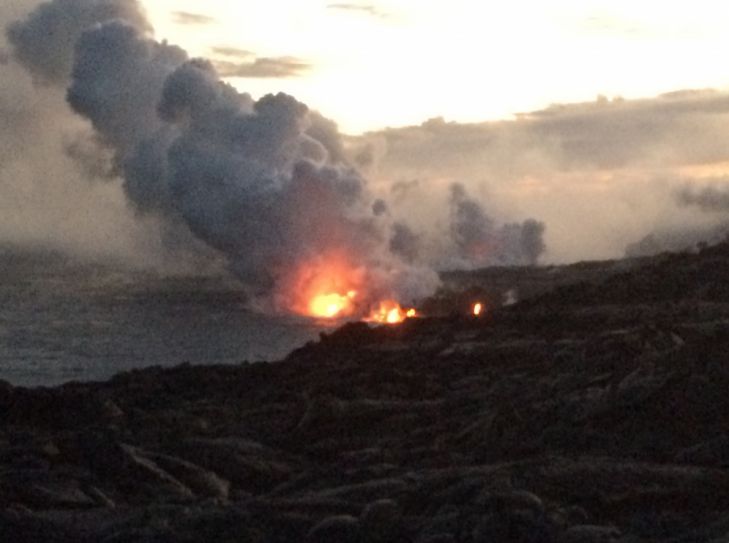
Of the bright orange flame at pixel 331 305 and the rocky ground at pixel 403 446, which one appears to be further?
the bright orange flame at pixel 331 305

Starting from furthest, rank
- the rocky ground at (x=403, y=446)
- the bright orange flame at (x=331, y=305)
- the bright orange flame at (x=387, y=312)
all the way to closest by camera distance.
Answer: the bright orange flame at (x=331, y=305), the bright orange flame at (x=387, y=312), the rocky ground at (x=403, y=446)

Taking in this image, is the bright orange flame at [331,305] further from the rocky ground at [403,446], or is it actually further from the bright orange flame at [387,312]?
the rocky ground at [403,446]

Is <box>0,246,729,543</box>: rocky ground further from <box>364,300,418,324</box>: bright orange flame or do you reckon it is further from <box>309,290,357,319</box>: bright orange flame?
<box>309,290,357,319</box>: bright orange flame

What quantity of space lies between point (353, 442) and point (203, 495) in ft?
33.6

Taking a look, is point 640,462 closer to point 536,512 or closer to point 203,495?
point 536,512

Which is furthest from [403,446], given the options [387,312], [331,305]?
[331,305]

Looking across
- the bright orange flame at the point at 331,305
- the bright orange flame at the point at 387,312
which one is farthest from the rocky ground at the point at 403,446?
the bright orange flame at the point at 331,305

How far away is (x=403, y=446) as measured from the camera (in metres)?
58.6

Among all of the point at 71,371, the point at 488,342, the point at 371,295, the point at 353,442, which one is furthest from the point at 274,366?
the point at 371,295

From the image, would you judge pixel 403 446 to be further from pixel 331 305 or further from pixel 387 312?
pixel 331 305

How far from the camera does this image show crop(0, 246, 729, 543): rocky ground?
42625mm

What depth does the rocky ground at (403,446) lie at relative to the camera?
42625 millimetres

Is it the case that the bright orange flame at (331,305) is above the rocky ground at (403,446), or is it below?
Answer: above

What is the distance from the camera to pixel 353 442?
60969mm
